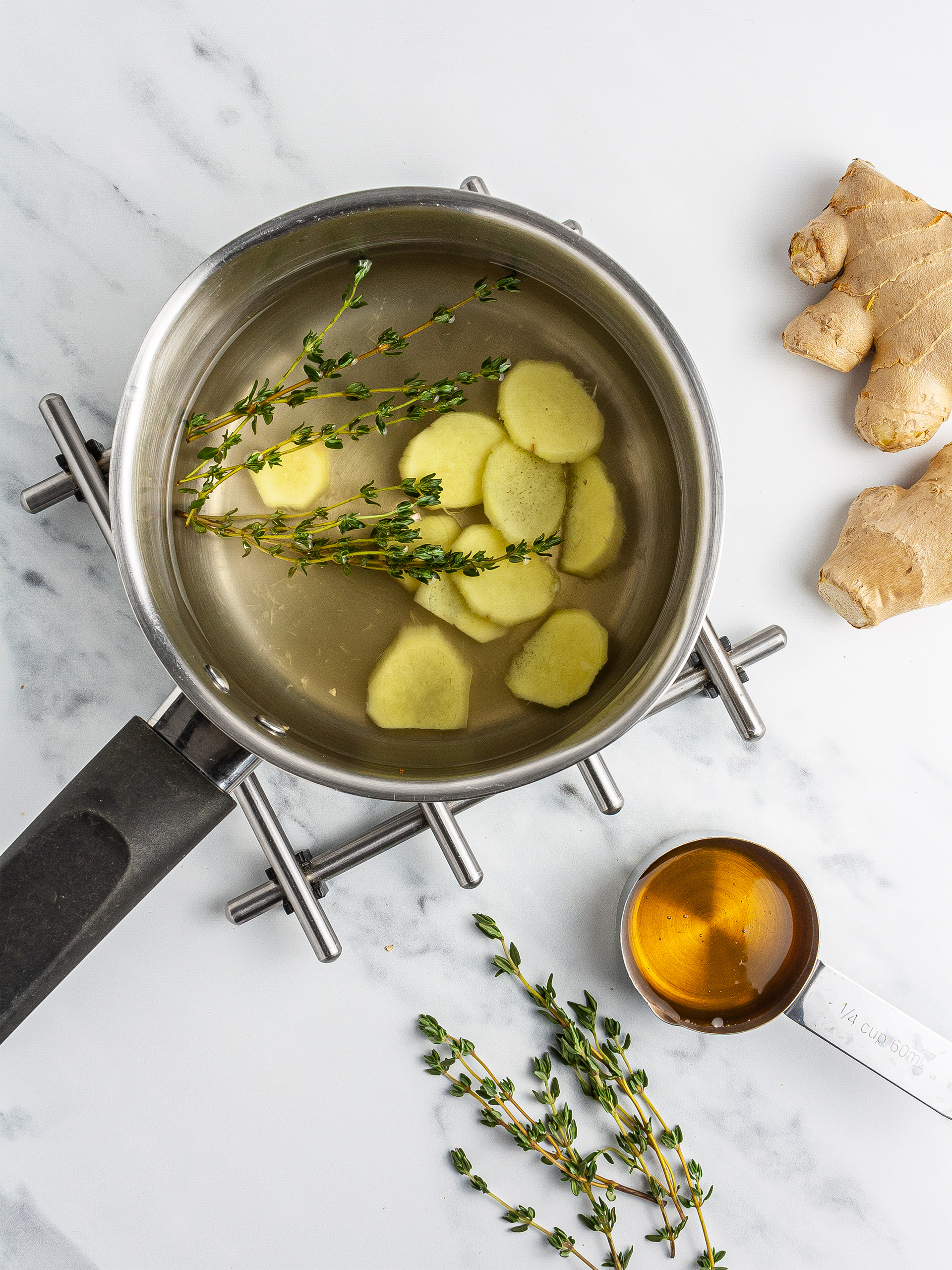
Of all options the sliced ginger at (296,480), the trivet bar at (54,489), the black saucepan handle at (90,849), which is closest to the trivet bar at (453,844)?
the black saucepan handle at (90,849)

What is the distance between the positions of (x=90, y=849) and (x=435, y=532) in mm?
399

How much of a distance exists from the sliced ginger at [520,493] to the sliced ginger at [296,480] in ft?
0.51

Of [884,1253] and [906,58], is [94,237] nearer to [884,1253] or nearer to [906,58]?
[906,58]

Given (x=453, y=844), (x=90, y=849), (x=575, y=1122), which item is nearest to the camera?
(x=90, y=849)

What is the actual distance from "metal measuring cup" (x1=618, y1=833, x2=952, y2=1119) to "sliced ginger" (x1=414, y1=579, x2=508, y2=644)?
29 centimetres

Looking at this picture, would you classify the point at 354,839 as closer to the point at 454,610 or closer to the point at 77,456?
the point at 454,610

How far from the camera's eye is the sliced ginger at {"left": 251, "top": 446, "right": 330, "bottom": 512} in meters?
0.78

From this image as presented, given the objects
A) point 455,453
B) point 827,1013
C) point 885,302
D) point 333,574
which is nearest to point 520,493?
point 455,453

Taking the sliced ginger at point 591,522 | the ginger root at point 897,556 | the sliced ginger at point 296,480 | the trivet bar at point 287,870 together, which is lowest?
the trivet bar at point 287,870

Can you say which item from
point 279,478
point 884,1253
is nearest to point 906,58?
point 279,478

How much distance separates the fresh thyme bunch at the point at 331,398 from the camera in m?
0.69

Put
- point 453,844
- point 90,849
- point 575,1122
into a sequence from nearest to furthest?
point 90,849 < point 453,844 < point 575,1122

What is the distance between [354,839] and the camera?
0.84m

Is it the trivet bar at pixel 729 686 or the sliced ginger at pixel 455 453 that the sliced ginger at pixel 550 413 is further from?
the trivet bar at pixel 729 686
